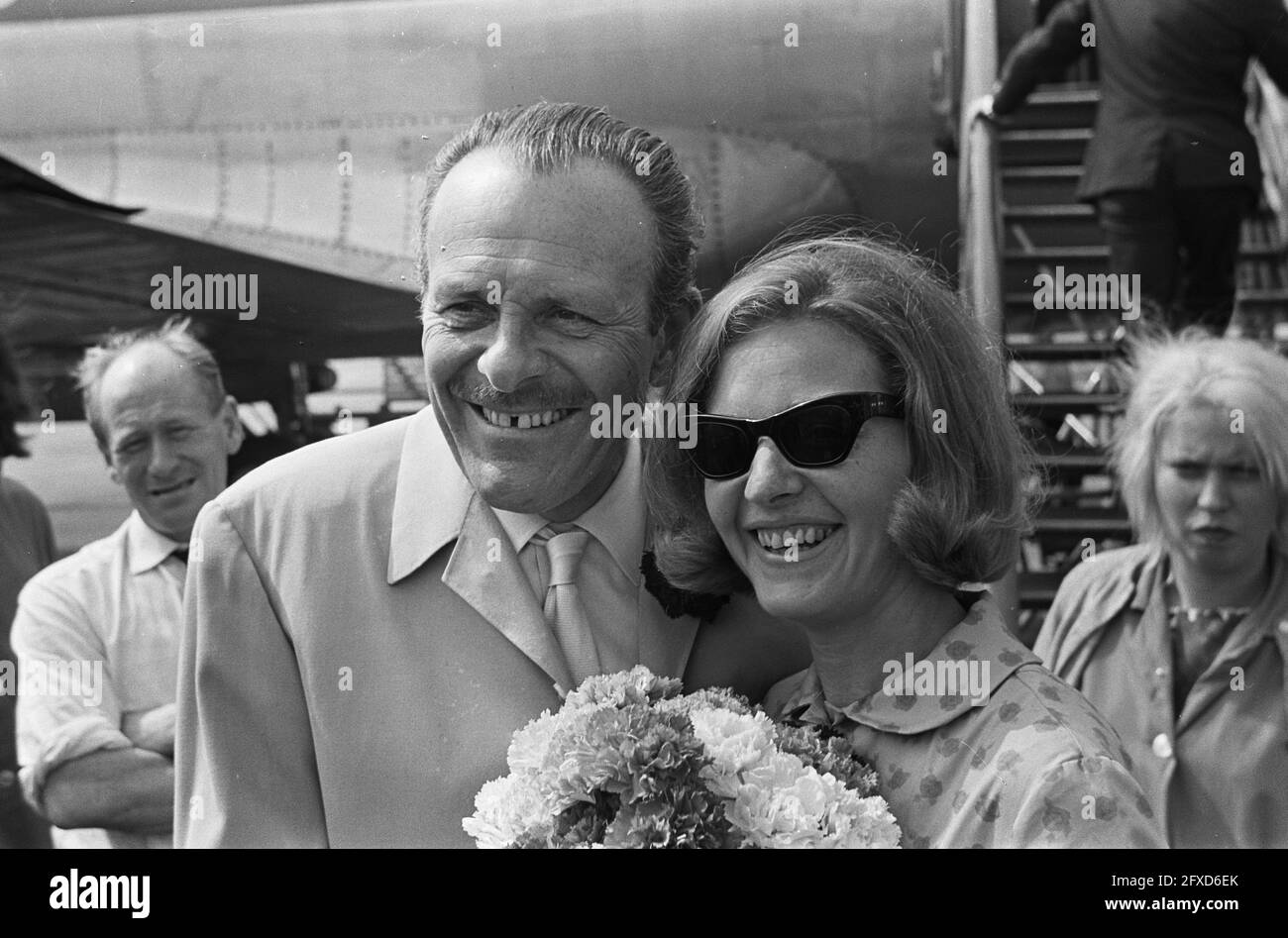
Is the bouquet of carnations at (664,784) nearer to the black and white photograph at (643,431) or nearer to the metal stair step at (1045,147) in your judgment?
the black and white photograph at (643,431)

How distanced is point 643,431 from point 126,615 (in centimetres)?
124

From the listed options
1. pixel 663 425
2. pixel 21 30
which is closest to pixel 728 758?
pixel 663 425

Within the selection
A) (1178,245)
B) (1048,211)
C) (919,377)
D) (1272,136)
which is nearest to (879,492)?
(919,377)

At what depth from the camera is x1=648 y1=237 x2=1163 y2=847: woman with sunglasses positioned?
1933 millimetres

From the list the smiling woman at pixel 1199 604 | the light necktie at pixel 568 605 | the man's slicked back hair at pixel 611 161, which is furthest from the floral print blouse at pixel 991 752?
the smiling woman at pixel 1199 604

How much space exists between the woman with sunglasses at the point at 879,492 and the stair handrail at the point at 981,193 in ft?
2.83

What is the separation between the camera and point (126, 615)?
9.37 ft

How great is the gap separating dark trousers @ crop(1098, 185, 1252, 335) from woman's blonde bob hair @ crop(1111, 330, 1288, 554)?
0.36 metres

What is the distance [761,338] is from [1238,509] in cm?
125

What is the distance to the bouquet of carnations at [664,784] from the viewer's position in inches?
68.3

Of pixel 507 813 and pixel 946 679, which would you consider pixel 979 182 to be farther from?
pixel 507 813

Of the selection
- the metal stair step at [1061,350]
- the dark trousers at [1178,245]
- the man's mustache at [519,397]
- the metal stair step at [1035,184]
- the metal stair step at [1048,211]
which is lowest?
the metal stair step at [1061,350]

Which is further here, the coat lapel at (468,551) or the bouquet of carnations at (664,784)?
the coat lapel at (468,551)

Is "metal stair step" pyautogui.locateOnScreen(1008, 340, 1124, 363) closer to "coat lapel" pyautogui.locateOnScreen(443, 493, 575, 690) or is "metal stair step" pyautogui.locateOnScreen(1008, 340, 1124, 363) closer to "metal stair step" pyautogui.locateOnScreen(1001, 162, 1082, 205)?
"metal stair step" pyautogui.locateOnScreen(1001, 162, 1082, 205)
